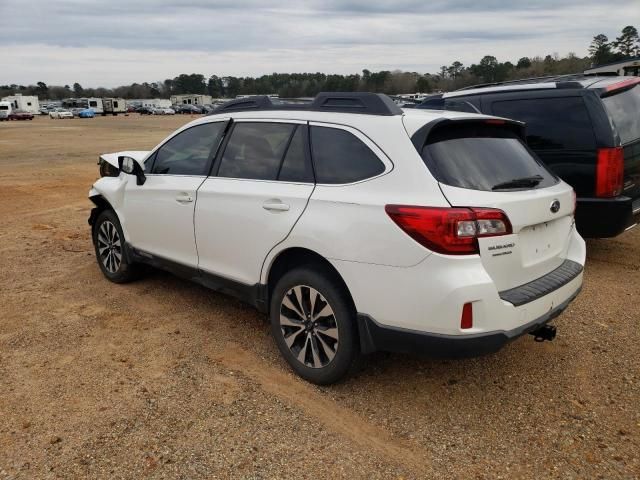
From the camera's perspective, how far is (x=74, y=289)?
5.45 metres

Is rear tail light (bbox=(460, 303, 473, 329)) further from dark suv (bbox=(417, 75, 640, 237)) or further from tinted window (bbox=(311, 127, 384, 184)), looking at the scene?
dark suv (bbox=(417, 75, 640, 237))

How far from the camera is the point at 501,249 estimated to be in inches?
115

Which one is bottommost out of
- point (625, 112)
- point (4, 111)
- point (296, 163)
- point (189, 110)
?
point (296, 163)

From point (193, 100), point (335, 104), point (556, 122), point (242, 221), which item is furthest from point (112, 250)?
point (193, 100)

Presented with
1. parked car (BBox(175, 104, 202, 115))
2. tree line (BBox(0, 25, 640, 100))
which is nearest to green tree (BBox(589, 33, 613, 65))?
tree line (BBox(0, 25, 640, 100))

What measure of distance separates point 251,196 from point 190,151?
3.55 feet

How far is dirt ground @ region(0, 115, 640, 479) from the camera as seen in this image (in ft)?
9.30

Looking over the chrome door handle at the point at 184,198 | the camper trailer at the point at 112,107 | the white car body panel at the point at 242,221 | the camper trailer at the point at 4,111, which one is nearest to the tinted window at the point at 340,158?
the white car body panel at the point at 242,221

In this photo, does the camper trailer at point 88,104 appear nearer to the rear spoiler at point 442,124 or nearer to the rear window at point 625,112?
the rear window at point 625,112

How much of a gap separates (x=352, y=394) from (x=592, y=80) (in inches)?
177

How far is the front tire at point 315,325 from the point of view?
10.8ft

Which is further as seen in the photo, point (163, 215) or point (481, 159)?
point (163, 215)

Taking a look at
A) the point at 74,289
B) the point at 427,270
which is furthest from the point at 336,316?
the point at 74,289

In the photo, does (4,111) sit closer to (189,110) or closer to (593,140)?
(189,110)
